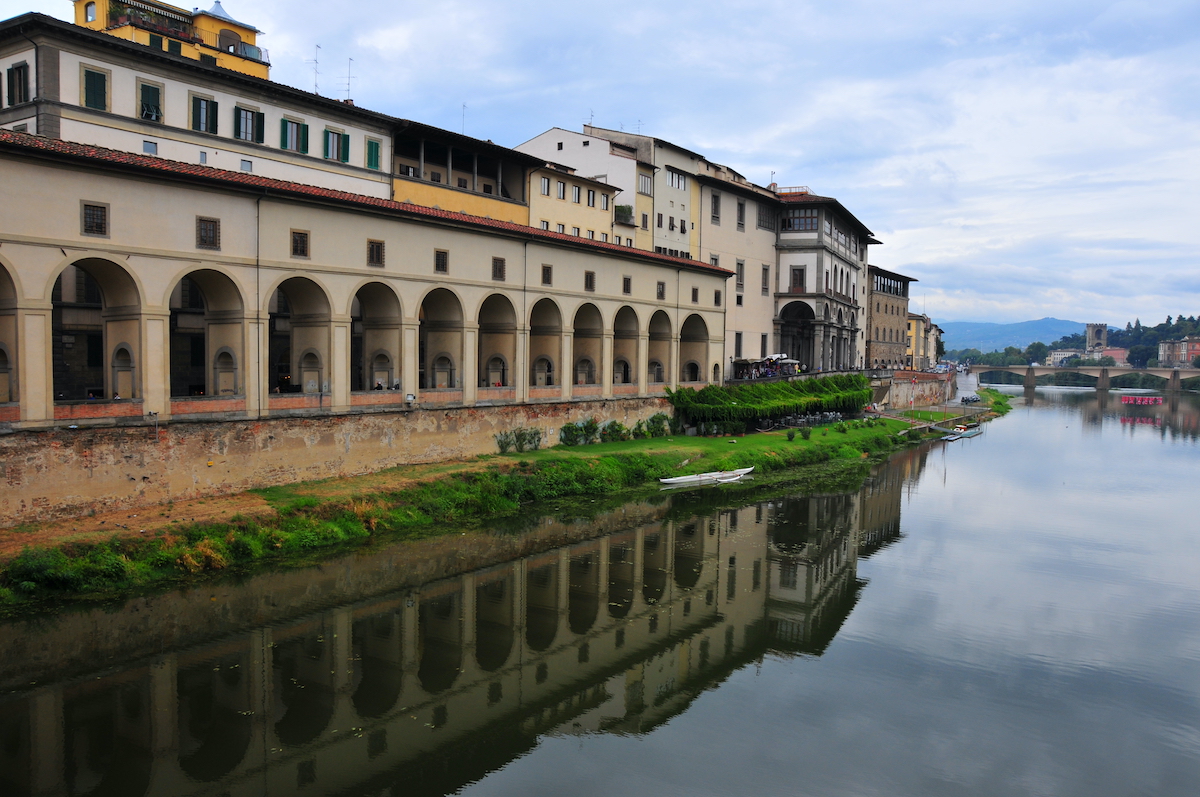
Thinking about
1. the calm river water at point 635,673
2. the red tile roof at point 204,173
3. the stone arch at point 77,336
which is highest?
the red tile roof at point 204,173

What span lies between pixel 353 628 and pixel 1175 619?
20.2 meters

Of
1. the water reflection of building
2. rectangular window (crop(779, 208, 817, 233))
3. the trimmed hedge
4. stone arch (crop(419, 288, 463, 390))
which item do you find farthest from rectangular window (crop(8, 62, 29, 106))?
rectangular window (crop(779, 208, 817, 233))

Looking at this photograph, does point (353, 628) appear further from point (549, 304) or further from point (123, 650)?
point (549, 304)

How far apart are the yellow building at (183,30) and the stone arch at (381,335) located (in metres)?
13.2

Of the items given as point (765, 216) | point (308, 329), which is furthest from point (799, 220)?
point (308, 329)

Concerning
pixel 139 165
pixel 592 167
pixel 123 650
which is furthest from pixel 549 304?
pixel 123 650

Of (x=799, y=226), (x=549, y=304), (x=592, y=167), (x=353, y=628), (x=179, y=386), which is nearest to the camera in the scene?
(x=353, y=628)

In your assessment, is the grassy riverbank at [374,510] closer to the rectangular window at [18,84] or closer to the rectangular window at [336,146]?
the rectangular window at [336,146]

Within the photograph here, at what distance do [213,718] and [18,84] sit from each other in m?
22.3

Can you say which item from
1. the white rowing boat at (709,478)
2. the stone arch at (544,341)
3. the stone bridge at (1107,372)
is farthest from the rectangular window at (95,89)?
the stone bridge at (1107,372)

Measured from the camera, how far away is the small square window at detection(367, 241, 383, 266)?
1154 inches

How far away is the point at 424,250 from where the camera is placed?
31188 millimetres

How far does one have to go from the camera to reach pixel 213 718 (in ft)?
47.9

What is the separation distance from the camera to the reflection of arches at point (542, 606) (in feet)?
63.3
